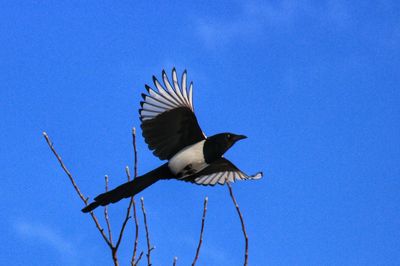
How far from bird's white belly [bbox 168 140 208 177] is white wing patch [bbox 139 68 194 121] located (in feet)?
1.07

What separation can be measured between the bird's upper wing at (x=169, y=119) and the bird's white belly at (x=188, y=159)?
0.21 feet

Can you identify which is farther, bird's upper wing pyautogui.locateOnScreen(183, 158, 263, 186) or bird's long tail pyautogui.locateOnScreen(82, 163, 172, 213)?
bird's upper wing pyautogui.locateOnScreen(183, 158, 263, 186)

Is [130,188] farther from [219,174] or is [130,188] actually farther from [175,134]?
[219,174]

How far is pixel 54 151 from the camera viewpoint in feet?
10.7

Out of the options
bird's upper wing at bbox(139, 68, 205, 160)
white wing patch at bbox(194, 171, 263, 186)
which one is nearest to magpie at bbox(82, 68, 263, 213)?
bird's upper wing at bbox(139, 68, 205, 160)

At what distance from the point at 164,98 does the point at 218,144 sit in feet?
1.66

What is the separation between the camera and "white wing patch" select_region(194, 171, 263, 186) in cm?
447

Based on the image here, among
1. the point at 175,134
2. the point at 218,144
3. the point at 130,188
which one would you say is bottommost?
the point at 130,188

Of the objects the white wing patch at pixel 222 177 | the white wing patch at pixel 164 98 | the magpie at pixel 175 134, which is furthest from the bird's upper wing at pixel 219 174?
the white wing patch at pixel 164 98

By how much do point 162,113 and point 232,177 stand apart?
2.94ft

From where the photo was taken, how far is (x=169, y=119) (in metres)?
4.11

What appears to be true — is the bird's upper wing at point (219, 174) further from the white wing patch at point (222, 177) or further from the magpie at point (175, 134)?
the magpie at point (175, 134)

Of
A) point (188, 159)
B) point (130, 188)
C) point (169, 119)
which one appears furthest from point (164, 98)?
point (130, 188)

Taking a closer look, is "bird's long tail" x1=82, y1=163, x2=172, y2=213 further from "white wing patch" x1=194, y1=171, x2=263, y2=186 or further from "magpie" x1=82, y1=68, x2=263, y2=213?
"white wing patch" x1=194, y1=171, x2=263, y2=186
